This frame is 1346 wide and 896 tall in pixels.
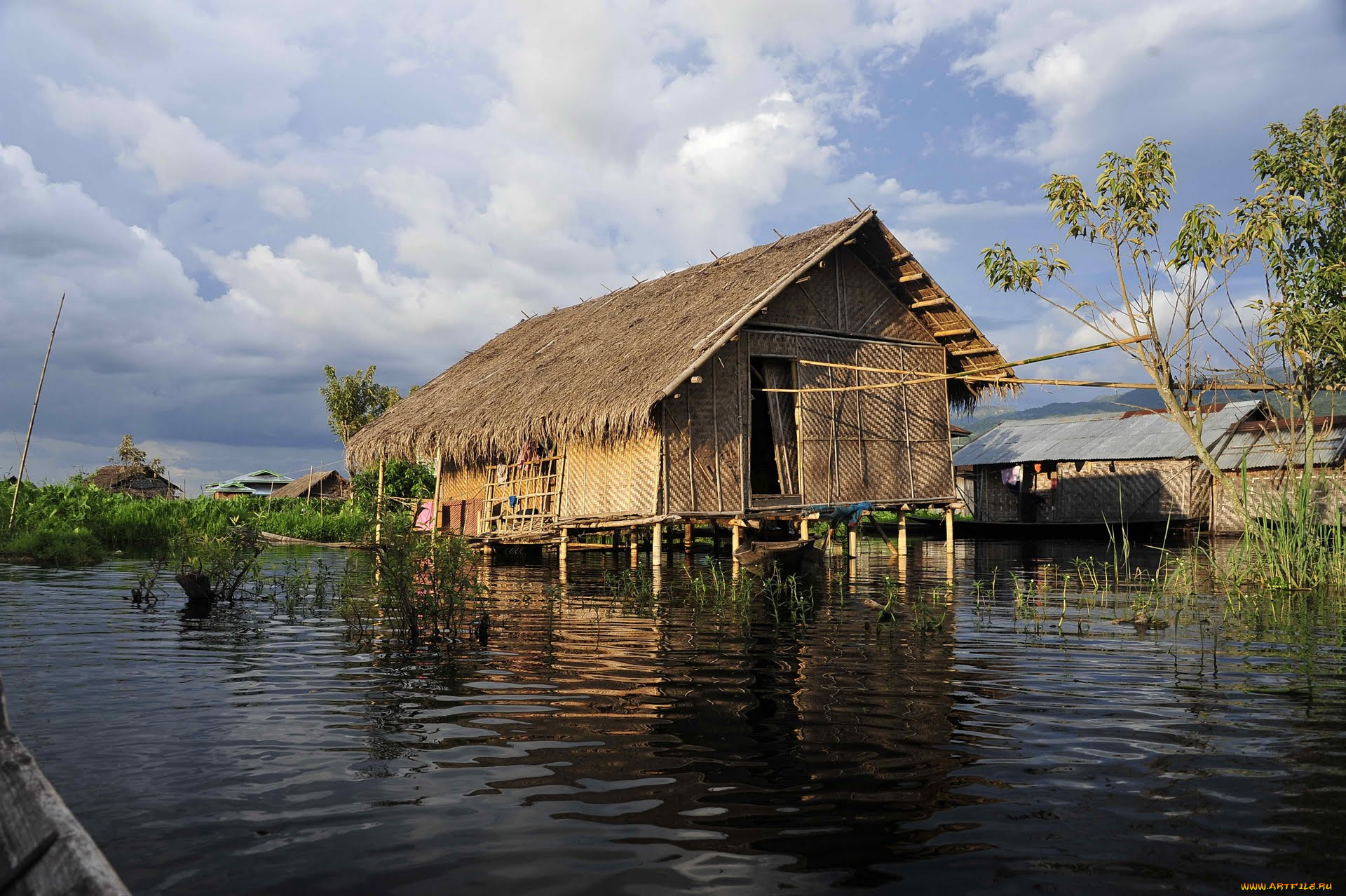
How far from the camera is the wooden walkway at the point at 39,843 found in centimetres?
146

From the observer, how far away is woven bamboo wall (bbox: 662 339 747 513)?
12.4 metres

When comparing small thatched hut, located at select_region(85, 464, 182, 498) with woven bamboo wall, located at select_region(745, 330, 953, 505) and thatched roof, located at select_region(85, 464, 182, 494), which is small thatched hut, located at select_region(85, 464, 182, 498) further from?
woven bamboo wall, located at select_region(745, 330, 953, 505)

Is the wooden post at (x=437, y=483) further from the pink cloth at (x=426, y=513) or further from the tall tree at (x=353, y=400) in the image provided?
the tall tree at (x=353, y=400)

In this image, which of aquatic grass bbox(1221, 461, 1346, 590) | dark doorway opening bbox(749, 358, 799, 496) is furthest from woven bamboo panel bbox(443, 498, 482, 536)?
aquatic grass bbox(1221, 461, 1346, 590)

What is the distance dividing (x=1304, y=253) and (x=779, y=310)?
689 cm

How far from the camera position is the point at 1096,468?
23719 mm

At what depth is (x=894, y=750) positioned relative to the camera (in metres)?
3.53

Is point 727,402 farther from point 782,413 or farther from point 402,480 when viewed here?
point 402,480

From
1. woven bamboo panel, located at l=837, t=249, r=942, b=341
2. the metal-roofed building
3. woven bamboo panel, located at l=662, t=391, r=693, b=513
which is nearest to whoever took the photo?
woven bamboo panel, located at l=662, t=391, r=693, b=513

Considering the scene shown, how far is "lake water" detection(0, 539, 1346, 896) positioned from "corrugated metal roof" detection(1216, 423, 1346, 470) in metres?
17.3

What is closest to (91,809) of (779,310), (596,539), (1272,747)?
(1272,747)

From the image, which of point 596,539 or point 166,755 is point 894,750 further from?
point 596,539

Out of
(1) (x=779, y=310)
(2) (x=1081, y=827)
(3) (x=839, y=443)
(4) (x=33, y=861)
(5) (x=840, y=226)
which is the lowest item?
(2) (x=1081, y=827)

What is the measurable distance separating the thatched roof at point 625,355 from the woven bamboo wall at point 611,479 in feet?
0.97
